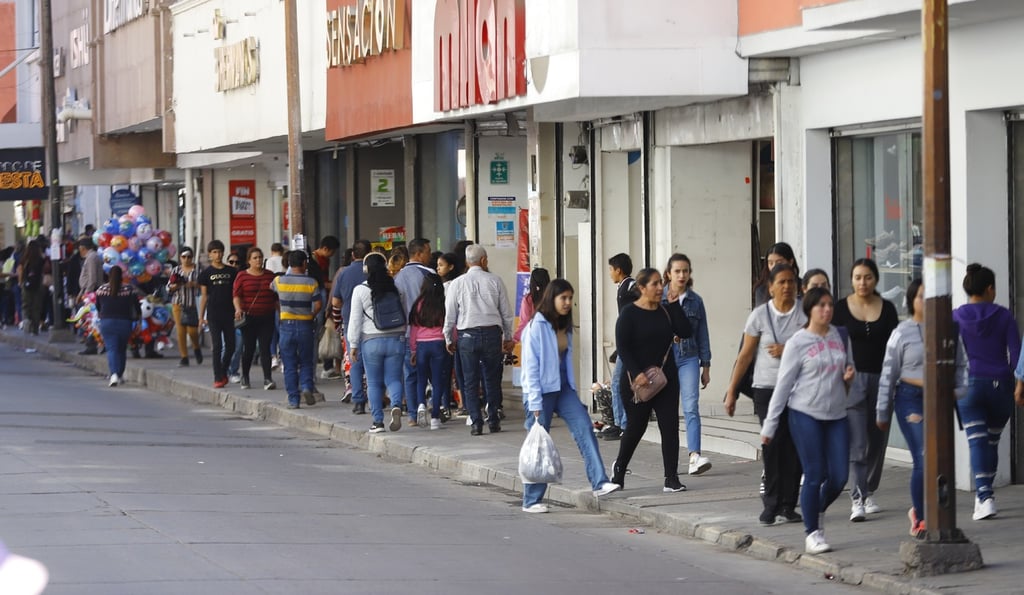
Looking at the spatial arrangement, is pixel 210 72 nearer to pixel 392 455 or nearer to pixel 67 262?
pixel 67 262

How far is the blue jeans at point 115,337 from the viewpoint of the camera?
2386cm

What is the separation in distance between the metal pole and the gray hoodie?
101 cm

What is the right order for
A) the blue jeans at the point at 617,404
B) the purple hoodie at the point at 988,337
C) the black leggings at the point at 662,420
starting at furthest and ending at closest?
the blue jeans at the point at 617,404
the black leggings at the point at 662,420
the purple hoodie at the point at 988,337

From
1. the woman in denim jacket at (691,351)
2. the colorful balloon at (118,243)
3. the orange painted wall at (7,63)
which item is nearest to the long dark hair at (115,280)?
the colorful balloon at (118,243)

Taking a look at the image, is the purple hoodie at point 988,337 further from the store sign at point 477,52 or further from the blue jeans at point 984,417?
the store sign at point 477,52

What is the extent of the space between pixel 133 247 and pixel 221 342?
6022mm

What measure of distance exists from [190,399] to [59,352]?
9357 millimetres

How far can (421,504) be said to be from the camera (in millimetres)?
12930

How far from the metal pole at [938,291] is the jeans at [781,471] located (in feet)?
5.47

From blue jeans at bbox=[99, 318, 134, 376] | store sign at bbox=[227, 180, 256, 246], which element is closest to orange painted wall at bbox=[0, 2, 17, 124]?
store sign at bbox=[227, 180, 256, 246]

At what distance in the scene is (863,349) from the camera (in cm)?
1127

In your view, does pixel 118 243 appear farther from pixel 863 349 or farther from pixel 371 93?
pixel 863 349

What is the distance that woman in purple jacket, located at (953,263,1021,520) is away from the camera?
11.0 meters

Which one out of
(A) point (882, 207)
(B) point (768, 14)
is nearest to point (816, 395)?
(A) point (882, 207)
